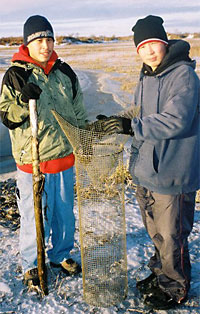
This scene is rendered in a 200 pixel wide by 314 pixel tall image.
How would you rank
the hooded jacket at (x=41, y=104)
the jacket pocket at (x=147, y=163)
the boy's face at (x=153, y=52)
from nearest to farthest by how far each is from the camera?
1. the boy's face at (x=153, y=52)
2. the jacket pocket at (x=147, y=163)
3. the hooded jacket at (x=41, y=104)

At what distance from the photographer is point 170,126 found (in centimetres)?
229

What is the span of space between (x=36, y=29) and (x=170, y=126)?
1.26 metres

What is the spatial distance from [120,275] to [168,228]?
0.76m

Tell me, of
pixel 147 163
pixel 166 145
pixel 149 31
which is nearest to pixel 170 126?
pixel 166 145

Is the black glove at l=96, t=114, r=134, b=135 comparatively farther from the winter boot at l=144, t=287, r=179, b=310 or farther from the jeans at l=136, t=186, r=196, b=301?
the winter boot at l=144, t=287, r=179, b=310

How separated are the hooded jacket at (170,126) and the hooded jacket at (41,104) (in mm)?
620

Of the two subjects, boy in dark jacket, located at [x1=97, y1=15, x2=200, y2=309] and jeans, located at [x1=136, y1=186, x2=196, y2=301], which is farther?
jeans, located at [x1=136, y1=186, x2=196, y2=301]

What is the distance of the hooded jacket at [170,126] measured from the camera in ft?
7.52

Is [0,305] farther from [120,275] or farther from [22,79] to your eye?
[22,79]

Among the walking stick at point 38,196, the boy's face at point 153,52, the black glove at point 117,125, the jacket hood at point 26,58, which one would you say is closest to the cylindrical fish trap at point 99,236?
the black glove at point 117,125

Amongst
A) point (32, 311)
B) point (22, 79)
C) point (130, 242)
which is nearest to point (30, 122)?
point (22, 79)

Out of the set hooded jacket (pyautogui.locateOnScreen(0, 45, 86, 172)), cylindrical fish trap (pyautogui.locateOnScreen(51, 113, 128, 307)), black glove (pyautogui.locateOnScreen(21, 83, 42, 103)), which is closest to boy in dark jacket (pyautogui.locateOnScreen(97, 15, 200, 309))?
cylindrical fish trap (pyautogui.locateOnScreen(51, 113, 128, 307))

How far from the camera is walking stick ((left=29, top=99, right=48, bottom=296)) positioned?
259cm

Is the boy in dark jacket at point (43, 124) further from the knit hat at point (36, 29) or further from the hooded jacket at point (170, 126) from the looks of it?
the hooded jacket at point (170, 126)
